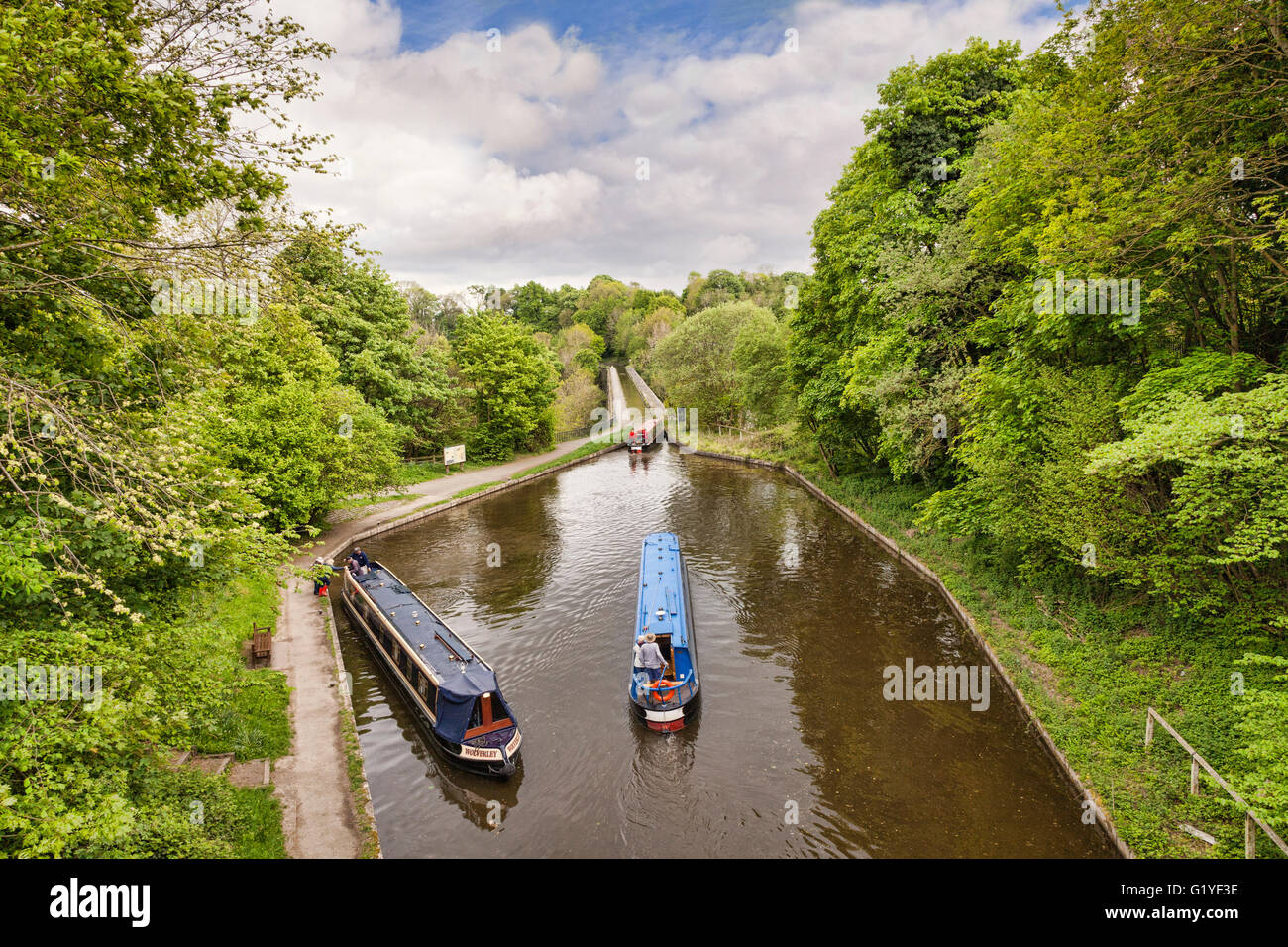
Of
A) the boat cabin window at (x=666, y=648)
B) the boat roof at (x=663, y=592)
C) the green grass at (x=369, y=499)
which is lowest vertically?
the boat cabin window at (x=666, y=648)

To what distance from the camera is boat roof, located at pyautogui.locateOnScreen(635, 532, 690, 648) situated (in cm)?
1455

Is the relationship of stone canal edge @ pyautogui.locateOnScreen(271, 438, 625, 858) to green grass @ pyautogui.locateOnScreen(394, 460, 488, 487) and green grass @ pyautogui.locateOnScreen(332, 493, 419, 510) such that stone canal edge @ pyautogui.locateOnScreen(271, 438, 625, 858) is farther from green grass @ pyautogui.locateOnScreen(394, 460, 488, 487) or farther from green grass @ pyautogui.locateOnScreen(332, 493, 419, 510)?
green grass @ pyautogui.locateOnScreen(394, 460, 488, 487)

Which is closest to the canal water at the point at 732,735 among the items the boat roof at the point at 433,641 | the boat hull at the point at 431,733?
the boat hull at the point at 431,733

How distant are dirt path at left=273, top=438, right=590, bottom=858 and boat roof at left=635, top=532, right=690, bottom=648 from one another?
23.1 ft

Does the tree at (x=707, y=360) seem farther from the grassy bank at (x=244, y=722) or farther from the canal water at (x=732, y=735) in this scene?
the grassy bank at (x=244, y=722)

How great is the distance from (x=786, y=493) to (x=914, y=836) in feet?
87.8

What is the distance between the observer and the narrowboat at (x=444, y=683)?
11.7m

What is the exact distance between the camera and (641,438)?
181 feet

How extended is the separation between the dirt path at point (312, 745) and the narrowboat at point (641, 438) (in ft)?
112

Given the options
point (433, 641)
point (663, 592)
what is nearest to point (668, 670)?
point (663, 592)

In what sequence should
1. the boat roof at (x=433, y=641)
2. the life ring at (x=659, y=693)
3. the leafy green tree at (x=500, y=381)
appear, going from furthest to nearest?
the leafy green tree at (x=500, y=381)
the life ring at (x=659, y=693)
the boat roof at (x=433, y=641)

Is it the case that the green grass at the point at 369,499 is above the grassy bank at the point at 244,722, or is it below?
above

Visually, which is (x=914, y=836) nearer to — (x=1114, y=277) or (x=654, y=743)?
(x=654, y=743)
